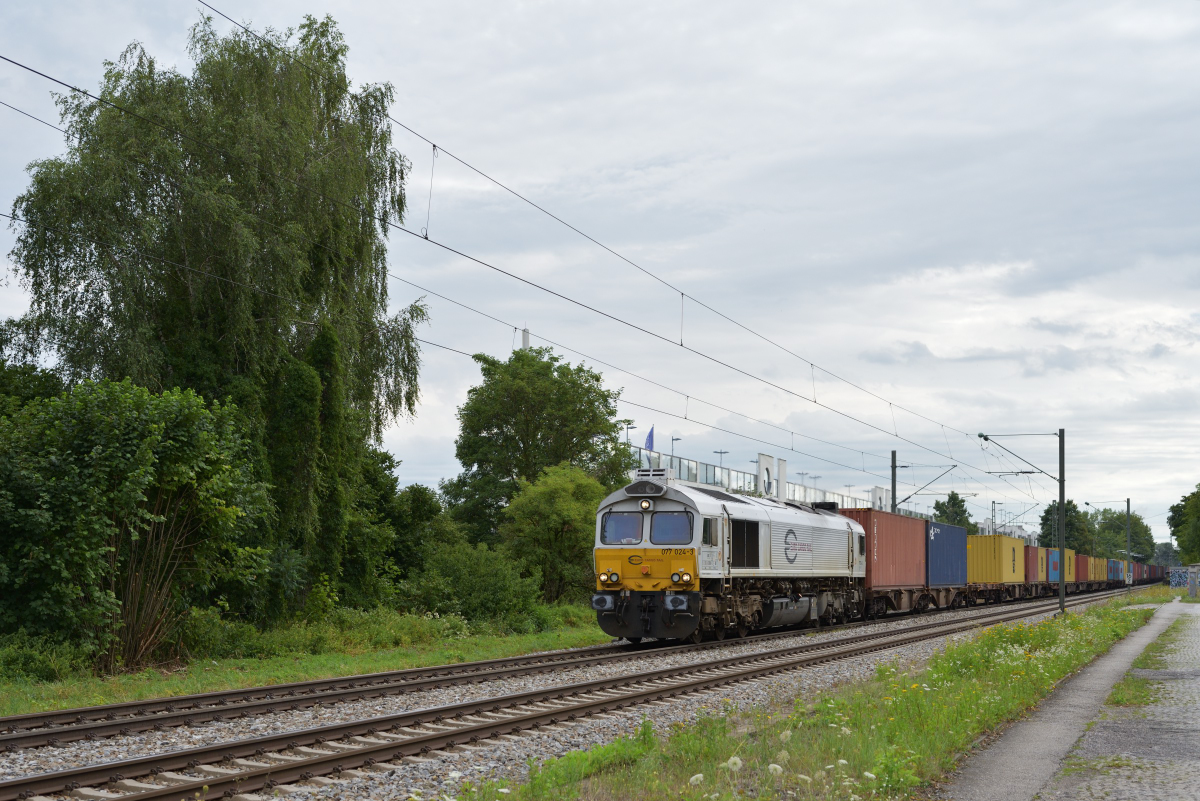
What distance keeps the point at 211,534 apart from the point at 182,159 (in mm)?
9583

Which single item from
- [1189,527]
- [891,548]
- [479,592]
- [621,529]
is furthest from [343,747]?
[1189,527]

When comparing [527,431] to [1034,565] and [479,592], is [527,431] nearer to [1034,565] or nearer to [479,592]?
[479,592]

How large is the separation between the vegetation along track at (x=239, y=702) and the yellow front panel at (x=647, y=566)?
113 inches

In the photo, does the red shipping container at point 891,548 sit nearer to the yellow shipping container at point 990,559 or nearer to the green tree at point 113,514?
the yellow shipping container at point 990,559

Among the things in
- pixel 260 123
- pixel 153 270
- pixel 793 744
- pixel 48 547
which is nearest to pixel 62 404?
→ pixel 48 547

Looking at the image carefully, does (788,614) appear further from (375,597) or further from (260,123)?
(260,123)

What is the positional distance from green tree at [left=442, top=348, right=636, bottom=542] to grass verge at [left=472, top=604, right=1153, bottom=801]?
28.8 metres

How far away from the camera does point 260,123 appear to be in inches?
944

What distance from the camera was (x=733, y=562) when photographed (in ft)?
76.9

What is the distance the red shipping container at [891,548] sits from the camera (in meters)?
32.8

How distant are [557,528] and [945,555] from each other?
1704 centimetres

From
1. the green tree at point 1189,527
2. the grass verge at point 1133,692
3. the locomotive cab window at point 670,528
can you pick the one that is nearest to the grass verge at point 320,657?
the locomotive cab window at point 670,528

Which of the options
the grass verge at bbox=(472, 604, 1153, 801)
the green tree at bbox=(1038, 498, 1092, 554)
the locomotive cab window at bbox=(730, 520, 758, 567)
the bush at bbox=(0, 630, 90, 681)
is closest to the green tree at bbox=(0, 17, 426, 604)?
the bush at bbox=(0, 630, 90, 681)

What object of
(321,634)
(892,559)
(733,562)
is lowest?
(321,634)
